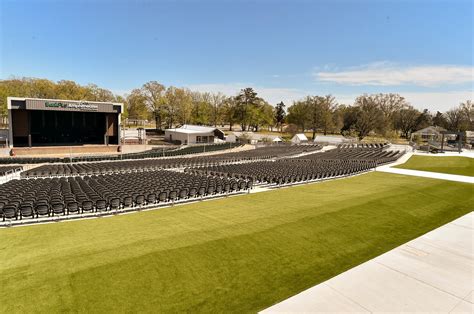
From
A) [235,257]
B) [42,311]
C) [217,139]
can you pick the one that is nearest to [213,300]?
[235,257]

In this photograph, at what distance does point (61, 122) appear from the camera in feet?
204

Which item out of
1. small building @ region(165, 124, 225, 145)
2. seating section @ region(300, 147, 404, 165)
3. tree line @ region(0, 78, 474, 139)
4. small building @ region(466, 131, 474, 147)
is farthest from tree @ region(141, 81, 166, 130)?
small building @ region(466, 131, 474, 147)

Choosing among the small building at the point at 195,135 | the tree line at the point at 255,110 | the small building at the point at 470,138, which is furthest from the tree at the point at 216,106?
the small building at the point at 470,138

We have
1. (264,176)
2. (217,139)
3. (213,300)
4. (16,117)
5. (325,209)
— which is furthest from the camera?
(217,139)

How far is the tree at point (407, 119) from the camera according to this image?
117 m

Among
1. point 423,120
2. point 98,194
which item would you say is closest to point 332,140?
point 423,120

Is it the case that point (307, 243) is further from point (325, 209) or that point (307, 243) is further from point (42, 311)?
point (42, 311)

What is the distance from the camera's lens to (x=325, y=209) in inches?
627

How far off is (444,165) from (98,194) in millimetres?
44572

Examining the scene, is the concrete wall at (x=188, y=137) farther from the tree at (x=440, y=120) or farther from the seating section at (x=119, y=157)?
the tree at (x=440, y=120)

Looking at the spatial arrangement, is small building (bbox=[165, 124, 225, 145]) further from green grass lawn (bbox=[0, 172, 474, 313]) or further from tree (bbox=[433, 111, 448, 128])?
tree (bbox=[433, 111, 448, 128])

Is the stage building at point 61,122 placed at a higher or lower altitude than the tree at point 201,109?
lower

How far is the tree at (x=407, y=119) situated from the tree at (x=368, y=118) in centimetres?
1649

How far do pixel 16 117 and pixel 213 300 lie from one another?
61941 mm
